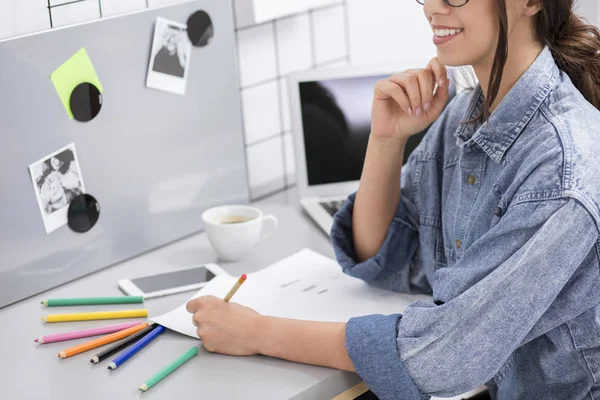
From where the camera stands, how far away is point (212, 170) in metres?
1.49

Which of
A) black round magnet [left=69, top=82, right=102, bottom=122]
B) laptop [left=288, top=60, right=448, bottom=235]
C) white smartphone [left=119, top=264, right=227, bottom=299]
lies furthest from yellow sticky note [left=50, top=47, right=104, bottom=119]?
laptop [left=288, top=60, right=448, bottom=235]

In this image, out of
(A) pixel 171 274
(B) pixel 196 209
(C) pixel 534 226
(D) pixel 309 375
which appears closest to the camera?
(C) pixel 534 226

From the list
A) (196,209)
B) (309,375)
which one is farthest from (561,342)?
(196,209)

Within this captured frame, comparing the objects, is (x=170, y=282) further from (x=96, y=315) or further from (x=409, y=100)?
(x=409, y=100)

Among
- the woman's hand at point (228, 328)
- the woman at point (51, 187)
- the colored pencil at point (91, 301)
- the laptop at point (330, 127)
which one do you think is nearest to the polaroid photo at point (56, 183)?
the woman at point (51, 187)

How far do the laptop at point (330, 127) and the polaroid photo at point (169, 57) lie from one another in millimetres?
212

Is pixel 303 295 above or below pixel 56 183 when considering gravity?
below

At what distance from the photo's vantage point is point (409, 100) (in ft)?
3.88

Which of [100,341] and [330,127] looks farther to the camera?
[330,127]

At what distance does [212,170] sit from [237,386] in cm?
59

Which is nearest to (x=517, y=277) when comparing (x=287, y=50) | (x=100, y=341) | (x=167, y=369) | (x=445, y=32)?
(x=445, y=32)

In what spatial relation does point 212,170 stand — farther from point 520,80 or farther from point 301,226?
point 520,80

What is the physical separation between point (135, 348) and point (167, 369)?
74mm

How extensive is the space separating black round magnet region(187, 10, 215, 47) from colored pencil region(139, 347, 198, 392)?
0.60 metres
